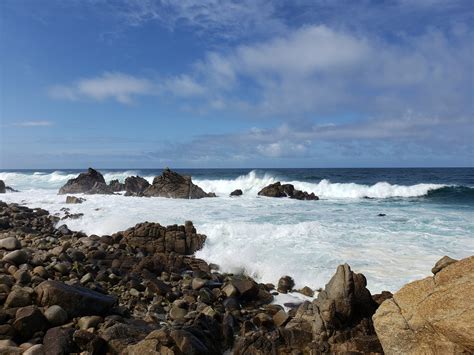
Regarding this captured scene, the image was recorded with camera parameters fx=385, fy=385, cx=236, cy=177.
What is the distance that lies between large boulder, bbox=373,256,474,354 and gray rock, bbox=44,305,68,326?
16.6ft

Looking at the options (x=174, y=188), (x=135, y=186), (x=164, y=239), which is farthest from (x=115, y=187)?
(x=164, y=239)

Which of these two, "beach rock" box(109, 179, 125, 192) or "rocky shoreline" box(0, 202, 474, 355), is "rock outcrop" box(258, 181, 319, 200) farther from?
"rocky shoreline" box(0, 202, 474, 355)

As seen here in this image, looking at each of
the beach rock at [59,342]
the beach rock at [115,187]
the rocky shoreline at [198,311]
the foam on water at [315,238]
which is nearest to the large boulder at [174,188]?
the beach rock at [115,187]

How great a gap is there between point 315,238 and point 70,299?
30.1 ft

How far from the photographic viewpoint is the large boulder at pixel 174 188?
2881 centimetres

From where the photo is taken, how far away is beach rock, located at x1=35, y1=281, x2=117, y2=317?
22.3 ft

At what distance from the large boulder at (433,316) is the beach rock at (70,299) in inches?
191

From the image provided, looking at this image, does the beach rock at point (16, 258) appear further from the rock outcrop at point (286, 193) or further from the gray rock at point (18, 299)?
the rock outcrop at point (286, 193)

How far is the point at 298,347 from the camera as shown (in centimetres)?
648

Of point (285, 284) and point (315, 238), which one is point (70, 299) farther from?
point (315, 238)

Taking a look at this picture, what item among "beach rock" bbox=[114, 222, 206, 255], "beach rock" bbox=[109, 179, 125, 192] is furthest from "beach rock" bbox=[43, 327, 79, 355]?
"beach rock" bbox=[109, 179, 125, 192]

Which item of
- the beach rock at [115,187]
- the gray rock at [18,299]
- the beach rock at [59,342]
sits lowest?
the beach rock at [59,342]

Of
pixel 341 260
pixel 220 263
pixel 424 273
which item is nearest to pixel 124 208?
pixel 220 263

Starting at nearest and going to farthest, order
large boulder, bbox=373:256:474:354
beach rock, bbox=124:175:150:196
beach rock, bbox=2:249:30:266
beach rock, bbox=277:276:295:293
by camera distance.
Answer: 1. large boulder, bbox=373:256:474:354
2. beach rock, bbox=2:249:30:266
3. beach rock, bbox=277:276:295:293
4. beach rock, bbox=124:175:150:196
